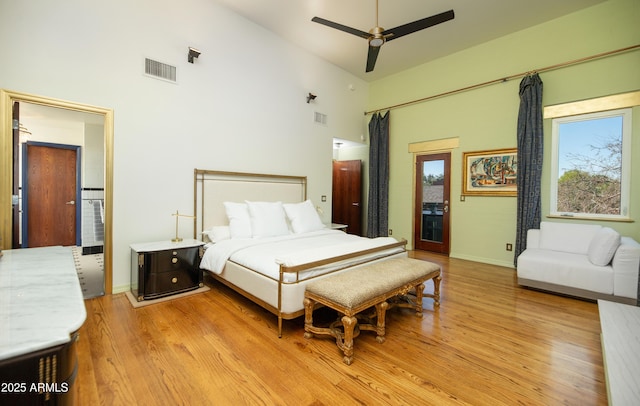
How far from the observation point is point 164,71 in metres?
3.42

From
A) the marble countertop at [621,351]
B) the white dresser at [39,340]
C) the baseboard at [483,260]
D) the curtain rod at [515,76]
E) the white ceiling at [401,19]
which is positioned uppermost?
the white ceiling at [401,19]

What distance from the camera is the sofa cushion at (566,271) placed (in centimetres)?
303

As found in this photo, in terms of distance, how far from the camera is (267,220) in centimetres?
388

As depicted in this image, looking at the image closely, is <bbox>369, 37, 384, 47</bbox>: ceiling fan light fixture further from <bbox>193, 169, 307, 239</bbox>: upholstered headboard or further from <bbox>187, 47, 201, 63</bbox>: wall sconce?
<bbox>193, 169, 307, 239</bbox>: upholstered headboard

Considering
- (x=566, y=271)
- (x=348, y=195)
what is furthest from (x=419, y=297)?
(x=348, y=195)

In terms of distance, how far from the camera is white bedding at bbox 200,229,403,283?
2441mm

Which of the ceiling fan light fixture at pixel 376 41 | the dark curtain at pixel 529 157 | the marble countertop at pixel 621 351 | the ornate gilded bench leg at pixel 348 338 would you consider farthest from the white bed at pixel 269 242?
the dark curtain at pixel 529 157

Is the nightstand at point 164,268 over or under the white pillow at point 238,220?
under

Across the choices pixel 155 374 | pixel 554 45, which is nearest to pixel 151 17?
pixel 155 374

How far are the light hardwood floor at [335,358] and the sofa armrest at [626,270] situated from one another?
1.11 ft

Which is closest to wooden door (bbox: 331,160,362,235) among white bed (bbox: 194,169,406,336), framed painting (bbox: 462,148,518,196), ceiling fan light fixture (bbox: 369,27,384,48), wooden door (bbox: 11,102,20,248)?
white bed (bbox: 194,169,406,336)

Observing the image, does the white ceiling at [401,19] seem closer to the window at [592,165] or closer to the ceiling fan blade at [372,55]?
the ceiling fan blade at [372,55]

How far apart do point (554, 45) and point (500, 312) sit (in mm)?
3983

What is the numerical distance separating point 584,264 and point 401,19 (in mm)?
3904
